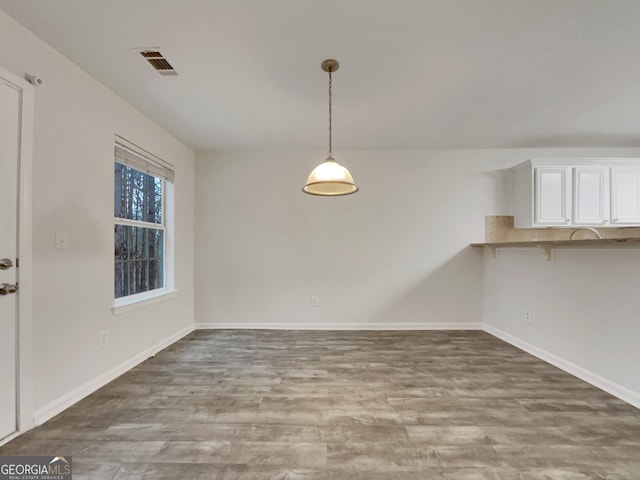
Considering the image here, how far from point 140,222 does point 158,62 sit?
159cm

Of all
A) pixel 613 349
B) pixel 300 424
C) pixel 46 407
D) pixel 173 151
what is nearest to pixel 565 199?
pixel 613 349

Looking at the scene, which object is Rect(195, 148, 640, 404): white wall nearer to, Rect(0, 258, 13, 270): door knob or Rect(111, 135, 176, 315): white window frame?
Rect(111, 135, 176, 315): white window frame

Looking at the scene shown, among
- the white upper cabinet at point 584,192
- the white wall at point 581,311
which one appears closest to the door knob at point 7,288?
the white wall at point 581,311

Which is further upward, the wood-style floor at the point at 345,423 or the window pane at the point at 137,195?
the window pane at the point at 137,195

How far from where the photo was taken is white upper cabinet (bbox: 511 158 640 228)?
3.57 m

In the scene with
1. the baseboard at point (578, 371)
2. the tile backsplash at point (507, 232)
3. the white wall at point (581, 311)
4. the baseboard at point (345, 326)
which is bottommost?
the baseboard at point (345, 326)

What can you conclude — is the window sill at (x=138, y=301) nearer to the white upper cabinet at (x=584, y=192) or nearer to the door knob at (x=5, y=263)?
the door knob at (x=5, y=263)

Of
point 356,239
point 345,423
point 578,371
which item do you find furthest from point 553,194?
point 345,423

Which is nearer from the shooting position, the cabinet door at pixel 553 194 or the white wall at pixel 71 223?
the white wall at pixel 71 223

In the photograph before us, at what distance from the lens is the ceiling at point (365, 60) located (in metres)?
1.65

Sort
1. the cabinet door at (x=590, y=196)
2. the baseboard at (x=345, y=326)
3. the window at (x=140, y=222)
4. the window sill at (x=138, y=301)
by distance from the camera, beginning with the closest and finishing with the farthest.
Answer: the window sill at (x=138, y=301), the window at (x=140, y=222), the cabinet door at (x=590, y=196), the baseboard at (x=345, y=326)

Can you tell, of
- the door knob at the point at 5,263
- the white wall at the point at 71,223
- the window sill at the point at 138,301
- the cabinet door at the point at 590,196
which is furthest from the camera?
the cabinet door at the point at 590,196

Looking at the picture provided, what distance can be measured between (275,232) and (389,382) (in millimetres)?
2373

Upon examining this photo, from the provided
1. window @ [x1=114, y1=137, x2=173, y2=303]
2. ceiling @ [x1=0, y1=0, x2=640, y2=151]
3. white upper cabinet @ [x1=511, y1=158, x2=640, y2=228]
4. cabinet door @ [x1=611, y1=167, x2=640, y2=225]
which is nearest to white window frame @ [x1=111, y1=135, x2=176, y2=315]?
window @ [x1=114, y1=137, x2=173, y2=303]
